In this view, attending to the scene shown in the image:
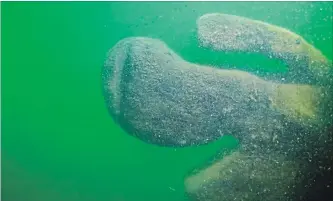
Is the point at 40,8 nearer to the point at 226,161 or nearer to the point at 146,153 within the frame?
the point at 146,153

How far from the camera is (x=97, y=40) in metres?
4.82

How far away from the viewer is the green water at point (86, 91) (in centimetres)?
412

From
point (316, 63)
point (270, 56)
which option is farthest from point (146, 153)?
point (316, 63)

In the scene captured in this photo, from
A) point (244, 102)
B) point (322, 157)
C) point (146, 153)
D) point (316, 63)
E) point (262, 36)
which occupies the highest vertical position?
point (262, 36)

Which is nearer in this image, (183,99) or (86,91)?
(183,99)

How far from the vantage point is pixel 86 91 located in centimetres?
489

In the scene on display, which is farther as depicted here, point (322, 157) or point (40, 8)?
point (40, 8)

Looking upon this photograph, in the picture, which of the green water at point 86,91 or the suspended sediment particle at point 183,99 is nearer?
the suspended sediment particle at point 183,99

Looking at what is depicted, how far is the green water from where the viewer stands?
4.12 metres

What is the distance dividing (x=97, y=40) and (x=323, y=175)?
3229mm

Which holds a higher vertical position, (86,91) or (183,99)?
(183,99)

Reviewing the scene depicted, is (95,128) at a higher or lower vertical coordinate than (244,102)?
lower

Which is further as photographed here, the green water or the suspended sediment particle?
the green water

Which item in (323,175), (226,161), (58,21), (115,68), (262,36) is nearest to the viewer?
(323,175)
